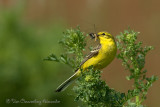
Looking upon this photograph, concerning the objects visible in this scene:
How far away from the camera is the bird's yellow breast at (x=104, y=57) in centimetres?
267

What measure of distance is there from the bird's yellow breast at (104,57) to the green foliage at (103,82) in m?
0.65

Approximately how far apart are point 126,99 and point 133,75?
0.13 meters

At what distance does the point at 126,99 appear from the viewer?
1.88 m

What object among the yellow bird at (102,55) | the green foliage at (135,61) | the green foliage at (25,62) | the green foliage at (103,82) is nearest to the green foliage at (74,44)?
the green foliage at (103,82)

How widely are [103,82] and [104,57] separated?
0.93 meters

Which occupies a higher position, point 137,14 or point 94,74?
point 137,14

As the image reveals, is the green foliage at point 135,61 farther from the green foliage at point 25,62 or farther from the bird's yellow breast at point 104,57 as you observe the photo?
the green foliage at point 25,62

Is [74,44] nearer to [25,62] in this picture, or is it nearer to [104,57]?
[104,57]

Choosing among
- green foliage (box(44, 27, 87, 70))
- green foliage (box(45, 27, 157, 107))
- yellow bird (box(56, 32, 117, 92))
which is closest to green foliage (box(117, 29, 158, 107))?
green foliage (box(45, 27, 157, 107))

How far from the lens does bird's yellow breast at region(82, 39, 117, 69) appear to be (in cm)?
267

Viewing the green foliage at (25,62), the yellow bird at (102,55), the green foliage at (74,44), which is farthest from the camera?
the green foliage at (25,62)

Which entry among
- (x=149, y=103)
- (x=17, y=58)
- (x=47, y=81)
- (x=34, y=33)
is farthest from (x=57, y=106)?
(x=149, y=103)

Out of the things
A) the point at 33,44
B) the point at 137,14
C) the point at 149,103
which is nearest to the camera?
the point at 33,44

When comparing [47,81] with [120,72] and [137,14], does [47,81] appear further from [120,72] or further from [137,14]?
[137,14]
